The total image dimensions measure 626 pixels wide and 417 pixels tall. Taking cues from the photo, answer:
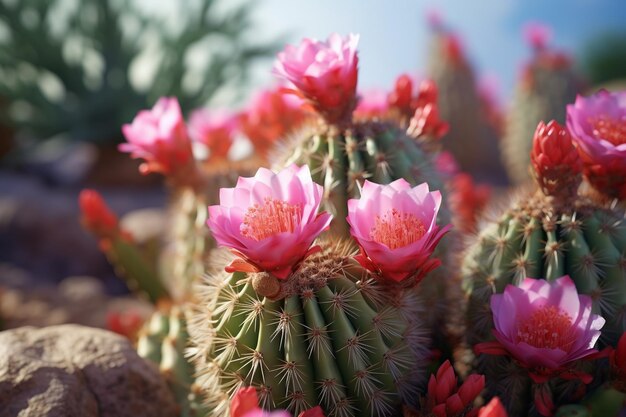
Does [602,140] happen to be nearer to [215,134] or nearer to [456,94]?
[215,134]

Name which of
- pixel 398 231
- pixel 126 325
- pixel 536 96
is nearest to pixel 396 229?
pixel 398 231

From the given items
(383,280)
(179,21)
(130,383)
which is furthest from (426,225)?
(179,21)

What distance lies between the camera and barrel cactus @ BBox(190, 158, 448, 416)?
1.32m

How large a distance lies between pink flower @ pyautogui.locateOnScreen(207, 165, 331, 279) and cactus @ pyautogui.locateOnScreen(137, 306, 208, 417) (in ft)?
1.79

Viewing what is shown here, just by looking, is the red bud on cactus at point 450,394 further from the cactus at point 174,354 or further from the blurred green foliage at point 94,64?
the blurred green foliage at point 94,64

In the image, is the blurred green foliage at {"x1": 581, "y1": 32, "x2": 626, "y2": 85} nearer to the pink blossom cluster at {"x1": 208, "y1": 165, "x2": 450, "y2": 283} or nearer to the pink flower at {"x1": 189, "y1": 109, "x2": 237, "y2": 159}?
the pink flower at {"x1": 189, "y1": 109, "x2": 237, "y2": 159}

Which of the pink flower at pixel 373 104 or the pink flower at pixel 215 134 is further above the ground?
the pink flower at pixel 215 134

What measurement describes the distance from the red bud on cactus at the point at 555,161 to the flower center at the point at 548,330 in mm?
315

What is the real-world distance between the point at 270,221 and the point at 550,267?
0.69 metres

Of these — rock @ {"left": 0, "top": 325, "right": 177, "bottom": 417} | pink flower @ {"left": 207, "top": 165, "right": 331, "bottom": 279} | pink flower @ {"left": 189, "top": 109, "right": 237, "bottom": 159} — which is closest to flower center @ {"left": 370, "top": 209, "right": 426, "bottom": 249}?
pink flower @ {"left": 207, "top": 165, "right": 331, "bottom": 279}

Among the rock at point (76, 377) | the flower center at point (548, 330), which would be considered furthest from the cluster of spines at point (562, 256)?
the rock at point (76, 377)

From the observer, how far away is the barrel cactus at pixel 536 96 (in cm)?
460

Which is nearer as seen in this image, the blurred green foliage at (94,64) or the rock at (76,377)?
the rock at (76,377)

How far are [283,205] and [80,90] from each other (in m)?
7.33
